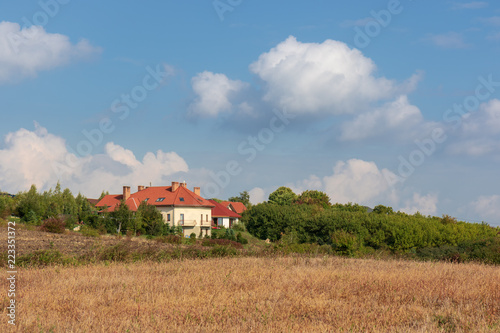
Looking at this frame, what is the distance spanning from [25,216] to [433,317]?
5376cm

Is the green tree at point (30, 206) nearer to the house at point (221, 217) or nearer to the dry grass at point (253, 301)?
the house at point (221, 217)

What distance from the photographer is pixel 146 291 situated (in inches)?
378

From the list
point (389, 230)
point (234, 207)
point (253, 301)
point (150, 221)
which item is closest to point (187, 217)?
point (150, 221)

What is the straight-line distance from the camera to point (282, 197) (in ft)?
320

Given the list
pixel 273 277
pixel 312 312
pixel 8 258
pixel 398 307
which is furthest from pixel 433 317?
pixel 8 258

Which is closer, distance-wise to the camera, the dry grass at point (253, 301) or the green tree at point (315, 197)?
the dry grass at point (253, 301)

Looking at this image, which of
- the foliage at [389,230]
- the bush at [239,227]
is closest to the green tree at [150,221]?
the bush at [239,227]

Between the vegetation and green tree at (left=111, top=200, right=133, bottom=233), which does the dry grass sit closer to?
the vegetation

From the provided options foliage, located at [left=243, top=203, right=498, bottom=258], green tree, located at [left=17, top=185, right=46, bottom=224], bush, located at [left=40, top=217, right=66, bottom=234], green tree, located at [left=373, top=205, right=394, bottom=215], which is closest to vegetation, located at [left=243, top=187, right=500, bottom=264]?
foliage, located at [left=243, top=203, right=498, bottom=258]

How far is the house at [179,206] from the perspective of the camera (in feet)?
195

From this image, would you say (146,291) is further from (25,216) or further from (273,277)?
(25,216)

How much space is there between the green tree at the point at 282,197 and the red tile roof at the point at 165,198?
34258mm

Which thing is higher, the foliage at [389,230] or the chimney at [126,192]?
the chimney at [126,192]

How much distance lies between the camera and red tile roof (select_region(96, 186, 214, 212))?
60.1 meters
